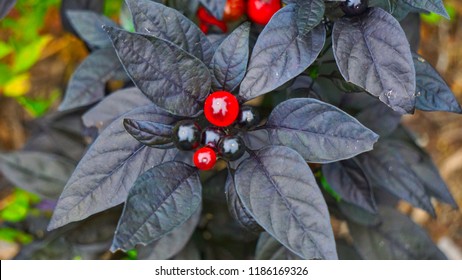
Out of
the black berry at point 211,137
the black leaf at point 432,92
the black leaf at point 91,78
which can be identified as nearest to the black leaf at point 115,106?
the black leaf at point 91,78

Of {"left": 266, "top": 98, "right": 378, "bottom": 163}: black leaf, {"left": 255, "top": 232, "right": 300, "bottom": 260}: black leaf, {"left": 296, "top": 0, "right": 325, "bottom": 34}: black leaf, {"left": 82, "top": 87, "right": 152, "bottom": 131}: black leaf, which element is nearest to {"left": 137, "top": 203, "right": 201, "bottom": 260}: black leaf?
{"left": 255, "top": 232, "right": 300, "bottom": 260}: black leaf

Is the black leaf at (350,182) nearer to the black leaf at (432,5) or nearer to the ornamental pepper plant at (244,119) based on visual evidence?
the ornamental pepper plant at (244,119)

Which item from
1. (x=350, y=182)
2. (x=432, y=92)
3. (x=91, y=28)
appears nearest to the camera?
(x=432, y=92)

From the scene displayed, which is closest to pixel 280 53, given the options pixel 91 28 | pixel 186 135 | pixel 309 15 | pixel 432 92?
pixel 309 15

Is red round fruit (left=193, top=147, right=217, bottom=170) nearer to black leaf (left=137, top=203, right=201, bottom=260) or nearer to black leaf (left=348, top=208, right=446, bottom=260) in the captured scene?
black leaf (left=137, top=203, right=201, bottom=260)

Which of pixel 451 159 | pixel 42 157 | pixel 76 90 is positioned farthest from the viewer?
pixel 451 159

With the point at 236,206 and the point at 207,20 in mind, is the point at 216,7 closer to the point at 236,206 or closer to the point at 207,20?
the point at 207,20
